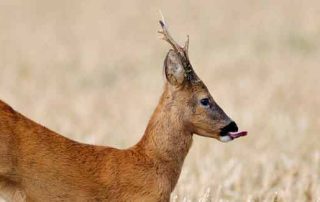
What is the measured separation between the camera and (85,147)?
819cm

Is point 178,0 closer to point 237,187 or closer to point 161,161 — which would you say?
point 237,187

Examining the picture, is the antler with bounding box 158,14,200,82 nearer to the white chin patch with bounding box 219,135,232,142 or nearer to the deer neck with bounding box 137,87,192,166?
the deer neck with bounding box 137,87,192,166

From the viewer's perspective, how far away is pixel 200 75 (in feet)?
70.2

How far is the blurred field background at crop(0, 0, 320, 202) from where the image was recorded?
12039mm

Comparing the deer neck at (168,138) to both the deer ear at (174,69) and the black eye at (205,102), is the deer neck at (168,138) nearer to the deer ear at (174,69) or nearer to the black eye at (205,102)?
the deer ear at (174,69)

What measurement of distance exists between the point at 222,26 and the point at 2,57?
999cm

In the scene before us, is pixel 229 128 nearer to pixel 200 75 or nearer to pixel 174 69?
pixel 174 69

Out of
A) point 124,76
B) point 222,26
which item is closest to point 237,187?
point 124,76

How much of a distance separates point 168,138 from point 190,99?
37 centimetres

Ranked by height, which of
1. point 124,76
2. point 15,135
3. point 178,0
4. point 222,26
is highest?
point 178,0

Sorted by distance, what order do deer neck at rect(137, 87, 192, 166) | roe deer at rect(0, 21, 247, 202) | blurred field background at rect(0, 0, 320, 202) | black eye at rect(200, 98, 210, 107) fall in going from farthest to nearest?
1. blurred field background at rect(0, 0, 320, 202)
2. black eye at rect(200, 98, 210, 107)
3. deer neck at rect(137, 87, 192, 166)
4. roe deer at rect(0, 21, 247, 202)

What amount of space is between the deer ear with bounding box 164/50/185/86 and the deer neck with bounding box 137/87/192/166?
0.43ft

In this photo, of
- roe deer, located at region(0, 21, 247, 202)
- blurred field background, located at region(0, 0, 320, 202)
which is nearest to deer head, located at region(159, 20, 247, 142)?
roe deer, located at region(0, 21, 247, 202)

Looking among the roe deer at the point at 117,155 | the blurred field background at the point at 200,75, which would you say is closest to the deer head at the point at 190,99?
the roe deer at the point at 117,155
